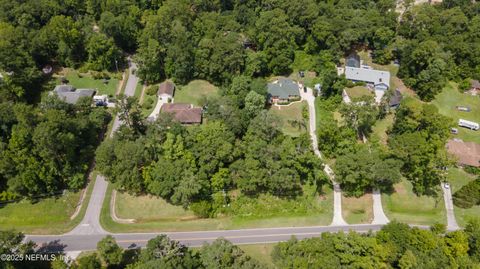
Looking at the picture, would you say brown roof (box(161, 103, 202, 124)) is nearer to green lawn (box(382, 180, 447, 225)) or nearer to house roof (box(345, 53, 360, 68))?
green lawn (box(382, 180, 447, 225))

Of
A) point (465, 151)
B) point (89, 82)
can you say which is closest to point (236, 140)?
point (89, 82)

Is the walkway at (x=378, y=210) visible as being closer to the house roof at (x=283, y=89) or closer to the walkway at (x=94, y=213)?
the house roof at (x=283, y=89)

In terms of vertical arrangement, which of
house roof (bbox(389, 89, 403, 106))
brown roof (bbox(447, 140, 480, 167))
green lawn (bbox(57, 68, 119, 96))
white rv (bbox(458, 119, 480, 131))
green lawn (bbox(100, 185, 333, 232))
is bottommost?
green lawn (bbox(100, 185, 333, 232))

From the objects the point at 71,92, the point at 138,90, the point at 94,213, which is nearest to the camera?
the point at 94,213

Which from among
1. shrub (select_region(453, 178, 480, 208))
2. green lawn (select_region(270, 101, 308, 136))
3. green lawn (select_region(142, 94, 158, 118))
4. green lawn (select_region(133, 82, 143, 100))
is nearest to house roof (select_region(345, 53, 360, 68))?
green lawn (select_region(270, 101, 308, 136))

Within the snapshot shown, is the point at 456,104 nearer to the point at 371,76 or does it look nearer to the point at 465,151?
the point at 465,151

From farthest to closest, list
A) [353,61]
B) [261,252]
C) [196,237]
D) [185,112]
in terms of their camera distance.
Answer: [353,61] < [185,112] < [196,237] < [261,252]
